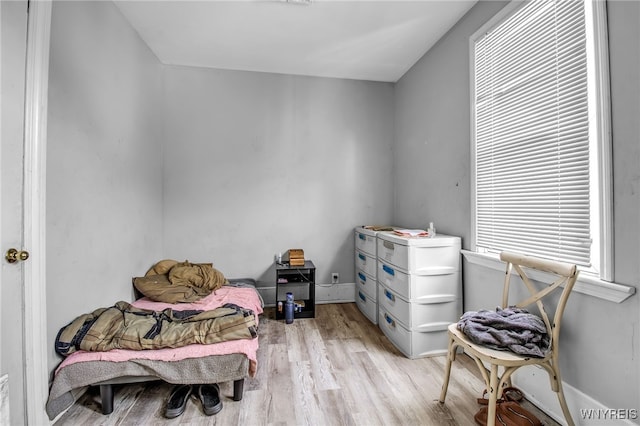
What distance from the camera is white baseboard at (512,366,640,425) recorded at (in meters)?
1.26

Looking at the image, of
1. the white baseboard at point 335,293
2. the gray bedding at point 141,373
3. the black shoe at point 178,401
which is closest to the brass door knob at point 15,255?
the gray bedding at point 141,373

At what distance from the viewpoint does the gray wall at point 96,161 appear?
1621mm

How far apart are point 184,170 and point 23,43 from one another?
1927mm

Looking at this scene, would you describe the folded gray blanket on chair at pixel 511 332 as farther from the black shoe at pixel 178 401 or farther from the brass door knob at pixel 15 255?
the brass door knob at pixel 15 255

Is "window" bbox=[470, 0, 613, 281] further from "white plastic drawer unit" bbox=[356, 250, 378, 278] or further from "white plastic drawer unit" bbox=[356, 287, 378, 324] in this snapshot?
"white plastic drawer unit" bbox=[356, 287, 378, 324]

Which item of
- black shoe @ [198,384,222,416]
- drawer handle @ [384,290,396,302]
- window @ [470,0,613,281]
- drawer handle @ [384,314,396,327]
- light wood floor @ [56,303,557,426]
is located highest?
window @ [470,0,613,281]

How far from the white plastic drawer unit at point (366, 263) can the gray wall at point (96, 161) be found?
7.32 feet

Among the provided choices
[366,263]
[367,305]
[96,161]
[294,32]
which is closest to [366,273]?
[366,263]

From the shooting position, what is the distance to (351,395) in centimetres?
176

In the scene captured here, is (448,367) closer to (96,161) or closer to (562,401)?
(562,401)

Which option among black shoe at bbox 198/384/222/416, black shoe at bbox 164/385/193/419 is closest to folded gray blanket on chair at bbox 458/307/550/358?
black shoe at bbox 198/384/222/416

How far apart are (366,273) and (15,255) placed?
2.66 meters

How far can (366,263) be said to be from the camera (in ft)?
10.2

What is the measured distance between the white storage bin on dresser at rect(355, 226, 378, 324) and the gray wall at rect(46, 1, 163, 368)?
2232 mm
